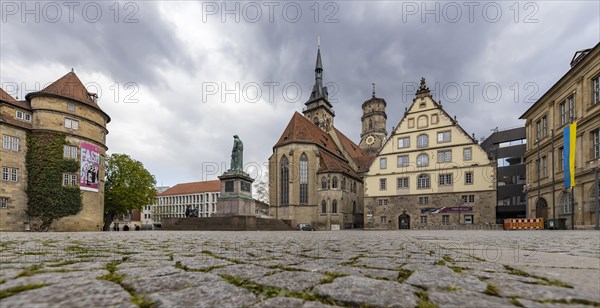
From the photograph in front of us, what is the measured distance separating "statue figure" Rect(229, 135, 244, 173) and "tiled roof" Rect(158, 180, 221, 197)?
6116 centimetres

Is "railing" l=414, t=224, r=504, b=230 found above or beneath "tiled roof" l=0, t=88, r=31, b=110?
beneath

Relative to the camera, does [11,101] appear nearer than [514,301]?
No

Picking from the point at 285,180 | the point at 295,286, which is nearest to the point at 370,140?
the point at 285,180

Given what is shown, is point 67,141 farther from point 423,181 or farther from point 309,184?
point 423,181

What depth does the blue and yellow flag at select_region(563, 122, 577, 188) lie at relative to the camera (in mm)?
20344

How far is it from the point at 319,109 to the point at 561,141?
39.9m

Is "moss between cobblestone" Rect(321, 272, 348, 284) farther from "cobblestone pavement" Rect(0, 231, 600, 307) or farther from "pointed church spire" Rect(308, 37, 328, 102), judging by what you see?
"pointed church spire" Rect(308, 37, 328, 102)

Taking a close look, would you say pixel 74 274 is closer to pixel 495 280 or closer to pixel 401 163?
pixel 495 280

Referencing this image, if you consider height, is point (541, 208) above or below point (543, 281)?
below

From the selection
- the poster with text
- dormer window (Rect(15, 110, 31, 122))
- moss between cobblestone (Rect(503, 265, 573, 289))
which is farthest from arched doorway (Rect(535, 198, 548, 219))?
dormer window (Rect(15, 110, 31, 122))

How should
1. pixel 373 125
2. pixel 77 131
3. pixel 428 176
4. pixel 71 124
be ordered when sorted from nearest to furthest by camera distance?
pixel 71 124 → pixel 77 131 → pixel 428 176 → pixel 373 125

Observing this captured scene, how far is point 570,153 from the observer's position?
20.7 m

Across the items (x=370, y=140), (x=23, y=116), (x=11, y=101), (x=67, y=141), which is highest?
(x=370, y=140)

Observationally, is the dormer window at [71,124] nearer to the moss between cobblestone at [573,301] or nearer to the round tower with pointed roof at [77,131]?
the round tower with pointed roof at [77,131]
